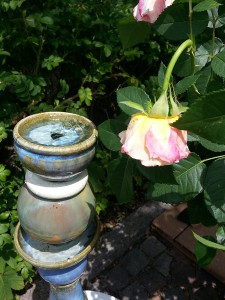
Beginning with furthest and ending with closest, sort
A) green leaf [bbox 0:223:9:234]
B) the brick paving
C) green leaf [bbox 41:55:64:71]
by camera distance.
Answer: the brick paving < green leaf [bbox 41:55:64:71] < green leaf [bbox 0:223:9:234]

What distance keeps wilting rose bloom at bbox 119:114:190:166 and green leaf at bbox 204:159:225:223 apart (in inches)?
11.9

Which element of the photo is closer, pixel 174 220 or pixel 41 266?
pixel 41 266

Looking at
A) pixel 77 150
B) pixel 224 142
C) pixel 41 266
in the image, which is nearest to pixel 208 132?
pixel 224 142

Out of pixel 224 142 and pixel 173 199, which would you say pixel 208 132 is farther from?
pixel 173 199

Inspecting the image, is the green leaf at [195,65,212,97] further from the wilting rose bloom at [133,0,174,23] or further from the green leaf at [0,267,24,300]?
the green leaf at [0,267,24,300]

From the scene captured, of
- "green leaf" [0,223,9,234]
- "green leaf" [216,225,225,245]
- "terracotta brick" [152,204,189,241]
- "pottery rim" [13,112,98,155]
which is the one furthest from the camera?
"terracotta brick" [152,204,189,241]

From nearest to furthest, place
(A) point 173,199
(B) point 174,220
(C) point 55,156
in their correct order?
(C) point 55,156 < (A) point 173,199 < (B) point 174,220

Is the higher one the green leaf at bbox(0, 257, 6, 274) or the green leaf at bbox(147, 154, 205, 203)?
the green leaf at bbox(147, 154, 205, 203)

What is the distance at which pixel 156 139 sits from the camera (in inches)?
27.7

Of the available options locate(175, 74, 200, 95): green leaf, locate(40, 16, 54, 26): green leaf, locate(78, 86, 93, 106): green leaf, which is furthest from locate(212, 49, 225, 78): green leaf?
locate(78, 86, 93, 106): green leaf

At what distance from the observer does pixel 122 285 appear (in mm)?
2297

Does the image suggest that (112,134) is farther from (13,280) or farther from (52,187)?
(13,280)

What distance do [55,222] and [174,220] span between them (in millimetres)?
1676

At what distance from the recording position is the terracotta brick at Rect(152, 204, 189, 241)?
2.56m
